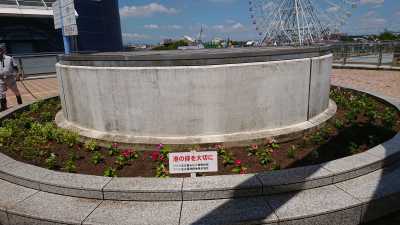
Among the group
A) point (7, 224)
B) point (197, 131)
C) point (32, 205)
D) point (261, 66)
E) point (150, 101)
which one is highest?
point (261, 66)

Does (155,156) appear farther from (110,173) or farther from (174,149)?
Answer: (110,173)

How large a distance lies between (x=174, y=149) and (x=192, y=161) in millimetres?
1280

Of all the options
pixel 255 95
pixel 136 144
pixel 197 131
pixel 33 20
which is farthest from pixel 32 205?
pixel 33 20

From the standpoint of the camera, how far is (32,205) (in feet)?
11.1

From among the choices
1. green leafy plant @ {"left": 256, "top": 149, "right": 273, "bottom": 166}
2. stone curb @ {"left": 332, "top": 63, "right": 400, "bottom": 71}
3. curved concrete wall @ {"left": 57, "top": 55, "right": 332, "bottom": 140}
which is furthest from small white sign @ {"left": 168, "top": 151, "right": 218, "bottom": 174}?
stone curb @ {"left": 332, "top": 63, "right": 400, "bottom": 71}

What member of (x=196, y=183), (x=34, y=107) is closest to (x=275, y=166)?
(x=196, y=183)

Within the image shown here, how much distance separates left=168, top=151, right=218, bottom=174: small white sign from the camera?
3.37 meters

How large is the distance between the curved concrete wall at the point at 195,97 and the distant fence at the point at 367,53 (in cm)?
1564

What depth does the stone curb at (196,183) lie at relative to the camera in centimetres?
338

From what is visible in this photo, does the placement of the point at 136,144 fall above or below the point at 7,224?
above

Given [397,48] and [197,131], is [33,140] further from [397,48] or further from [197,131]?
[397,48]

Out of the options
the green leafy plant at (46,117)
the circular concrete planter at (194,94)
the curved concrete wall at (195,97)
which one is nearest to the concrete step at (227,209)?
the circular concrete planter at (194,94)

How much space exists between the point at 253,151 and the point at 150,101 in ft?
6.41

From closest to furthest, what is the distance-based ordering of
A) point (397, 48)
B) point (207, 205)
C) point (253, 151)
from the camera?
point (207, 205), point (253, 151), point (397, 48)
